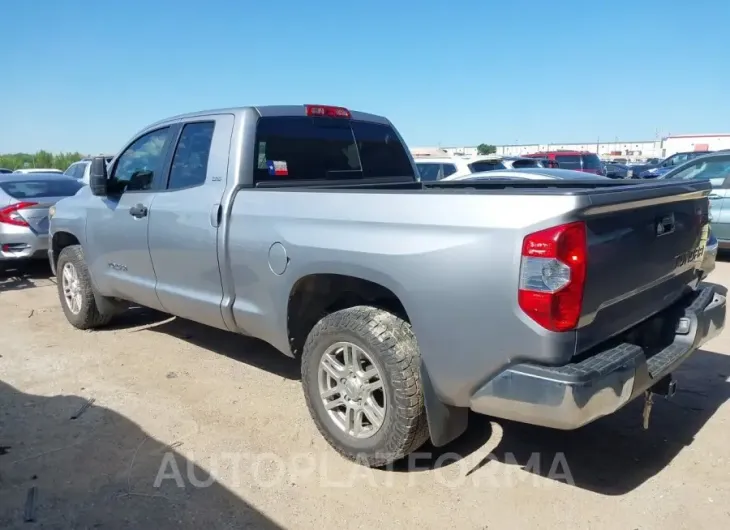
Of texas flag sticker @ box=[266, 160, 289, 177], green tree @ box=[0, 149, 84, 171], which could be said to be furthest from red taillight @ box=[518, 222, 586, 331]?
green tree @ box=[0, 149, 84, 171]

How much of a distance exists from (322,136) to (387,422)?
2289 millimetres

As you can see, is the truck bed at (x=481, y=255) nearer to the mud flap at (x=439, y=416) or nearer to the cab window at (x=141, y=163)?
the mud flap at (x=439, y=416)

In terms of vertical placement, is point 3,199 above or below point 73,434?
above

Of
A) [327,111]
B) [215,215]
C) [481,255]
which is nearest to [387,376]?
[481,255]

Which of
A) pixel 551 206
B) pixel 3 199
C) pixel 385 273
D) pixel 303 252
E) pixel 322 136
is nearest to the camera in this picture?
pixel 551 206

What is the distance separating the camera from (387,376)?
9.74 feet

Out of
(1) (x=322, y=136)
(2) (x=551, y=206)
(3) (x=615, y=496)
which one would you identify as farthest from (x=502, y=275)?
(1) (x=322, y=136)

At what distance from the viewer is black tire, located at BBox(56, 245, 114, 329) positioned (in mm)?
5535

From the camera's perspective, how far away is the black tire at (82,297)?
18.2ft

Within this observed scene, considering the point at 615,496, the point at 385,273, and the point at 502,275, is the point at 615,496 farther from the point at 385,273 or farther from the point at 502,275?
the point at 385,273

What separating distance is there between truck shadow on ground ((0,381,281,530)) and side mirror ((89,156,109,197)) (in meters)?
1.81

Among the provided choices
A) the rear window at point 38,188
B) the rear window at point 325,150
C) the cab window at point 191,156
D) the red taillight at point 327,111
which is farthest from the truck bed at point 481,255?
the rear window at point 38,188

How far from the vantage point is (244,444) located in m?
3.54

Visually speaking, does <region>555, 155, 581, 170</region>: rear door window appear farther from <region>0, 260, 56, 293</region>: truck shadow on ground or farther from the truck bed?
the truck bed
